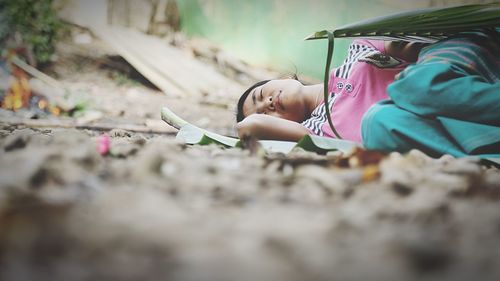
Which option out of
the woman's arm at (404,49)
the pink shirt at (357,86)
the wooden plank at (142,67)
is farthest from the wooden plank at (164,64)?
the woman's arm at (404,49)

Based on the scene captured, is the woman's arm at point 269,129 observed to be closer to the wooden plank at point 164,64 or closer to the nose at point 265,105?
the nose at point 265,105

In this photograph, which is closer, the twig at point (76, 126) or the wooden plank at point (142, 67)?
the twig at point (76, 126)

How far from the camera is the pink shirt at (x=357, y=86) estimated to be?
43.0 inches

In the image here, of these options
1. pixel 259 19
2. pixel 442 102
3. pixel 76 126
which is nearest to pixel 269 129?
pixel 442 102

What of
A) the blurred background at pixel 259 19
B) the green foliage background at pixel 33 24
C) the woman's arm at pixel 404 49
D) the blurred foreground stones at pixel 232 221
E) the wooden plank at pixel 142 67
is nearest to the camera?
the blurred foreground stones at pixel 232 221

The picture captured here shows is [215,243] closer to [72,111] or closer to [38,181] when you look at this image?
[38,181]

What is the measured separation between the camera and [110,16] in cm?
227

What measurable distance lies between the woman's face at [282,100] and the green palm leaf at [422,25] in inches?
10.2

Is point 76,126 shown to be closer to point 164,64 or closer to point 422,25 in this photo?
point 164,64

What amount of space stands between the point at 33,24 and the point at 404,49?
2125 mm

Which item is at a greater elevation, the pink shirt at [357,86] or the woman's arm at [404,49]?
the woman's arm at [404,49]

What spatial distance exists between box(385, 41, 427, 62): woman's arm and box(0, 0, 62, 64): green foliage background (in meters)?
2.00

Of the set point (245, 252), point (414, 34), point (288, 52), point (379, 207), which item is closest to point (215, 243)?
point (245, 252)

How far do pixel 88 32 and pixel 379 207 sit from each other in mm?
2408
